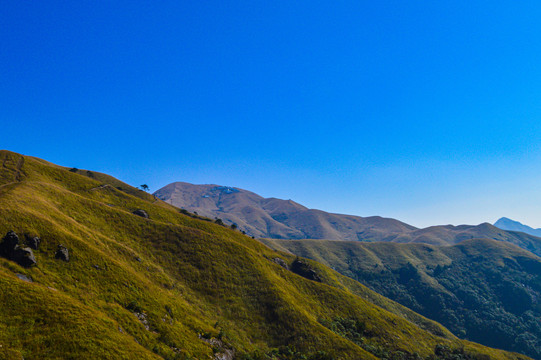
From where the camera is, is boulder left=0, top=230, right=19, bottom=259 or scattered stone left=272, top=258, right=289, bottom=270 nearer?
boulder left=0, top=230, right=19, bottom=259

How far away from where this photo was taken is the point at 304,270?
123 meters

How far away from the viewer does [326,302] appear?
98438 millimetres

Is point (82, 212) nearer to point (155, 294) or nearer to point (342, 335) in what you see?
point (155, 294)

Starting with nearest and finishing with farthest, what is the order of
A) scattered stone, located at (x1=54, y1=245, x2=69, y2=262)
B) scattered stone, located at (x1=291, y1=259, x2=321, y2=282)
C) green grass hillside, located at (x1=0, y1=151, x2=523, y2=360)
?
green grass hillside, located at (x1=0, y1=151, x2=523, y2=360), scattered stone, located at (x1=54, y1=245, x2=69, y2=262), scattered stone, located at (x1=291, y1=259, x2=321, y2=282)

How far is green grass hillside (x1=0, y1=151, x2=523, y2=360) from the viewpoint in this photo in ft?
111

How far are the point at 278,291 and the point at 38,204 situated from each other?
73215 mm

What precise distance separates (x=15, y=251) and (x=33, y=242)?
5.09m

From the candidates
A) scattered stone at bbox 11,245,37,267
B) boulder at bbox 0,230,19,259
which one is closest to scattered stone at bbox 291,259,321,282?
scattered stone at bbox 11,245,37,267

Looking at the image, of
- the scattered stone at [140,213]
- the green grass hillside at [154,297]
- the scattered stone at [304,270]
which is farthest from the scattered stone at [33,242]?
the scattered stone at [304,270]

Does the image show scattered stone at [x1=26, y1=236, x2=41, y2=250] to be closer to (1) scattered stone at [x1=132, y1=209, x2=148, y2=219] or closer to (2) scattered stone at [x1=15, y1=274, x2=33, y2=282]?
(2) scattered stone at [x1=15, y1=274, x2=33, y2=282]

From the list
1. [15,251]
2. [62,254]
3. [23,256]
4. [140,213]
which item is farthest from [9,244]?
[140,213]

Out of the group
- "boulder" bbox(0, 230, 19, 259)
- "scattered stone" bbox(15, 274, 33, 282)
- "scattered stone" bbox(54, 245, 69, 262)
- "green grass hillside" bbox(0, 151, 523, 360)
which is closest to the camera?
"green grass hillside" bbox(0, 151, 523, 360)

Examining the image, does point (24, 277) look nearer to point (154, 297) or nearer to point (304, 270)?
point (154, 297)

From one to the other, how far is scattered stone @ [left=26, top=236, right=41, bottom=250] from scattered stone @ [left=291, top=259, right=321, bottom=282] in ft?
331
